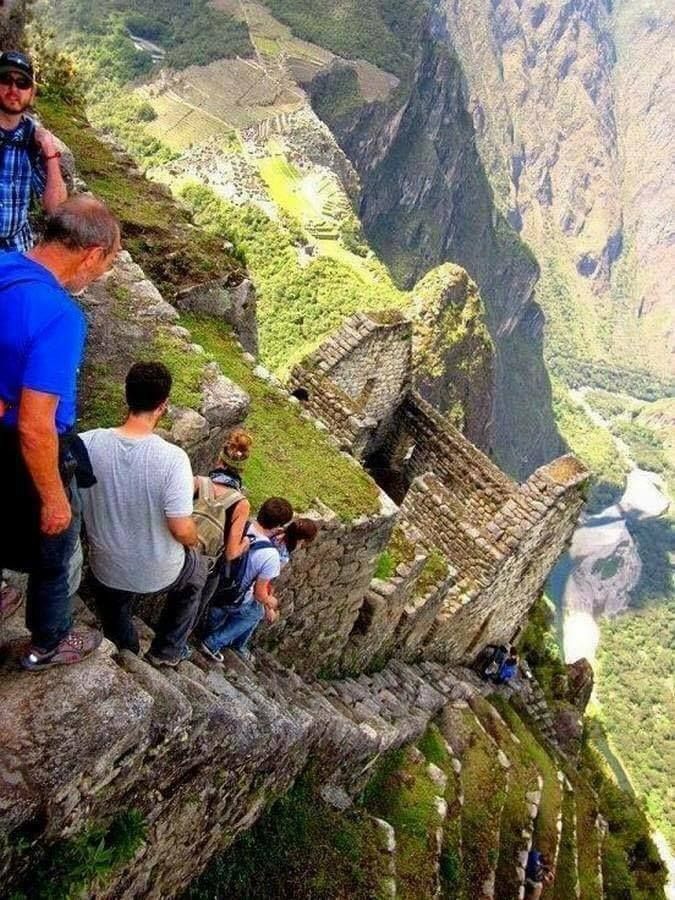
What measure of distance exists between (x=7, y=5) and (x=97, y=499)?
6.35 m

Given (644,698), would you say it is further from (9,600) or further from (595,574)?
(9,600)

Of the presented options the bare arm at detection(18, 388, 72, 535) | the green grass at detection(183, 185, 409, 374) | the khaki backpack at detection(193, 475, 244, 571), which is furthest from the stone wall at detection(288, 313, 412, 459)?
the green grass at detection(183, 185, 409, 374)

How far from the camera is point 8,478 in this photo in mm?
3264

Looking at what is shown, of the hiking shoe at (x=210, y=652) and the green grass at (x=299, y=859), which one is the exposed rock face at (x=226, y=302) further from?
the green grass at (x=299, y=859)

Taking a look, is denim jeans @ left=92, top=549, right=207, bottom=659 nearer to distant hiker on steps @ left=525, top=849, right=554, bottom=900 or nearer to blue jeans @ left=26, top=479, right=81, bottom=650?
blue jeans @ left=26, top=479, right=81, bottom=650

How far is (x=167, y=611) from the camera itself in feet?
15.9

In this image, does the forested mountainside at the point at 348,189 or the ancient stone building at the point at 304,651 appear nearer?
the ancient stone building at the point at 304,651

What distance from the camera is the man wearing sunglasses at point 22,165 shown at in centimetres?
458

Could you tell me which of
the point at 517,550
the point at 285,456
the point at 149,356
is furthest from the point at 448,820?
the point at 149,356

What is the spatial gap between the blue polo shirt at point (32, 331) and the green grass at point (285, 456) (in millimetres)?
4043

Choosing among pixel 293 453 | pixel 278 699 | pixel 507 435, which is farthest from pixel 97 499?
pixel 507 435

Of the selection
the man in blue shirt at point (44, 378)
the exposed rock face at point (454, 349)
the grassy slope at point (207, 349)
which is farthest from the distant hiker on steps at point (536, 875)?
the exposed rock face at point (454, 349)

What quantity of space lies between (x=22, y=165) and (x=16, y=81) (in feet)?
1.71

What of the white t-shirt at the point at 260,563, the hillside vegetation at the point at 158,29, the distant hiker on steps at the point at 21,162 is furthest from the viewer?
the hillside vegetation at the point at 158,29
